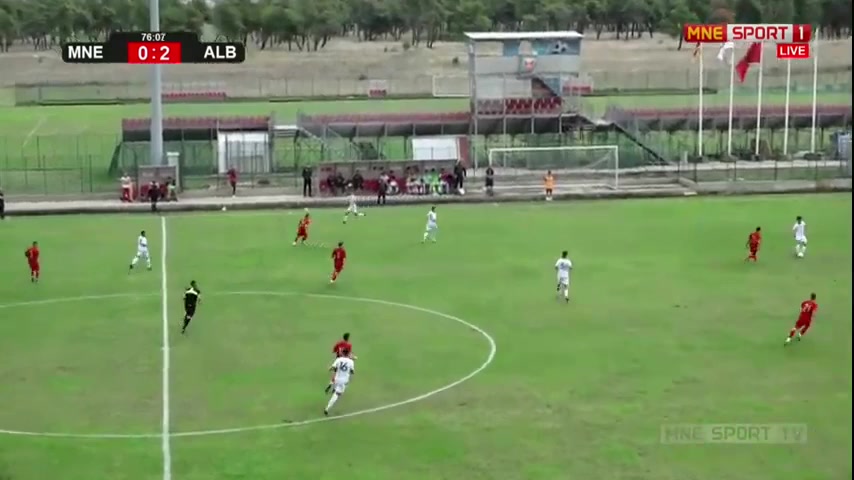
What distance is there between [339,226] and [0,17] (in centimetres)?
6785

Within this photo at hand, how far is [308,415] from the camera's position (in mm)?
21594

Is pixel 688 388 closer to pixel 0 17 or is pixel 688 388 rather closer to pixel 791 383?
pixel 791 383

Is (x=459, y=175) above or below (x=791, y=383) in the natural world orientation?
above

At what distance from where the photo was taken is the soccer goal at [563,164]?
5553 cm

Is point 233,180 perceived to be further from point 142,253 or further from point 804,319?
point 804,319

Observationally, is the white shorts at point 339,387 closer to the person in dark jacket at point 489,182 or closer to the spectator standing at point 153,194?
the spectator standing at point 153,194

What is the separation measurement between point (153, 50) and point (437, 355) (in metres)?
21.6

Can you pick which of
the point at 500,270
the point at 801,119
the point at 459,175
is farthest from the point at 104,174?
the point at 801,119

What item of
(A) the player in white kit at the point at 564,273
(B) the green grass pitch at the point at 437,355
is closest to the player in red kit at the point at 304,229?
(B) the green grass pitch at the point at 437,355

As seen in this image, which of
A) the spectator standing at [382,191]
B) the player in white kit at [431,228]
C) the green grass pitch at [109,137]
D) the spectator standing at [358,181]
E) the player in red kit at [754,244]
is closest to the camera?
the player in red kit at [754,244]

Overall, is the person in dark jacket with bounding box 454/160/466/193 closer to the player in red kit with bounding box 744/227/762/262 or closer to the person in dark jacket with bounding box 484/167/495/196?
the person in dark jacket with bounding box 484/167/495/196

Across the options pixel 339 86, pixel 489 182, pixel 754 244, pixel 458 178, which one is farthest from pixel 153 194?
pixel 339 86
